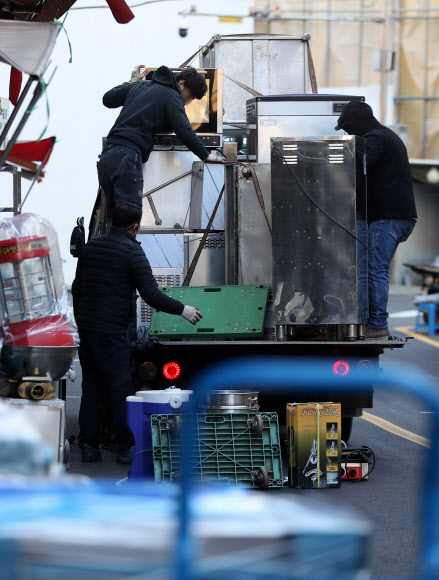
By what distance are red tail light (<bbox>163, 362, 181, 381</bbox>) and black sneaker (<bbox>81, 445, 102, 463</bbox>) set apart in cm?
76

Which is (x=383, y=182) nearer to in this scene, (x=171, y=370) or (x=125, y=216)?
(x=125, y=216)

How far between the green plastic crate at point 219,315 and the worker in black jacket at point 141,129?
1012 millimetres

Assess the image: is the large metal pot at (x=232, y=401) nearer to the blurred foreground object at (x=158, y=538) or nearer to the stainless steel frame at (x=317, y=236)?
the stainless steel frame at (x=317, y=236)

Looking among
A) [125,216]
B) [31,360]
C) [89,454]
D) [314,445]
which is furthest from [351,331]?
[31,360]

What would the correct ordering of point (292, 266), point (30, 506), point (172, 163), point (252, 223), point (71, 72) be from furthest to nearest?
point (71, 72) → point (172, 163) → point (252, 223) → point (292, 266) → point (30, 506)

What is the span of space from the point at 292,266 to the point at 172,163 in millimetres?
1966

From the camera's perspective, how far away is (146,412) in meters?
7.02

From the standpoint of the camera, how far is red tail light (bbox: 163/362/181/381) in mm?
7656

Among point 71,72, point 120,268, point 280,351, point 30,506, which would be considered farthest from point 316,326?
point 71,72

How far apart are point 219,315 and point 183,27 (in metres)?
19.6

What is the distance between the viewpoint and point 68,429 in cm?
903

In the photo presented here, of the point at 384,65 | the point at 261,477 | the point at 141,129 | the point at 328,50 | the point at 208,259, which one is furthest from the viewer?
the point at 328,50

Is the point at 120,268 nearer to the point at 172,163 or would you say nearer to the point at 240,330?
the point at 240,330

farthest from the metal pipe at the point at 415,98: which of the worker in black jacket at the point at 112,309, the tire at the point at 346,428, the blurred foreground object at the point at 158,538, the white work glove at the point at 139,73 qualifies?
the blurred foreground object at the point at 158,538
